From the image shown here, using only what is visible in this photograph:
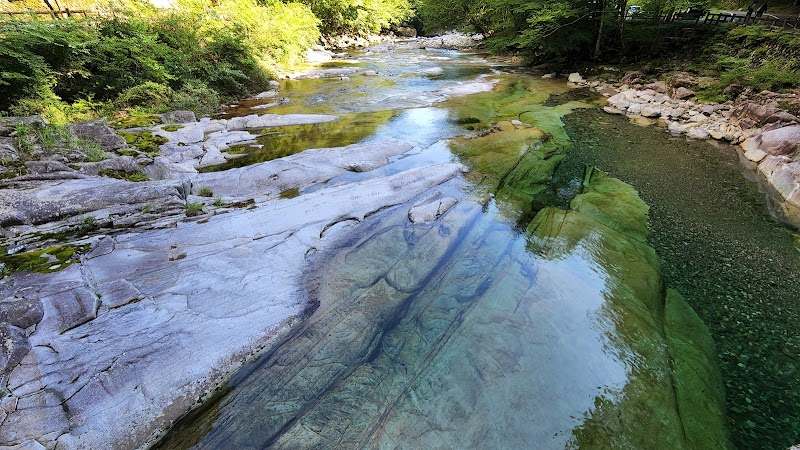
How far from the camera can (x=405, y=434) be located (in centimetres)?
330

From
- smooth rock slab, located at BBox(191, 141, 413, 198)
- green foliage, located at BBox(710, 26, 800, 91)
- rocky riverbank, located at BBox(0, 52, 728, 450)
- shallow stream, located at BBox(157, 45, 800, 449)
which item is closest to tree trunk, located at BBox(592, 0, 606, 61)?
green foliage, located at BBox(710, 26, 800, 91)

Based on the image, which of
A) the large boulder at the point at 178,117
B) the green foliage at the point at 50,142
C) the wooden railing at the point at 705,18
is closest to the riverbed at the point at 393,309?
the green foliage at the point at 50,142

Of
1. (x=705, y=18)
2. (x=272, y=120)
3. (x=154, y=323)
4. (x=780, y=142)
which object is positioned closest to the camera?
(x=154, y=323)

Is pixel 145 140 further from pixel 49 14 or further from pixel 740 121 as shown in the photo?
pixel 740 121

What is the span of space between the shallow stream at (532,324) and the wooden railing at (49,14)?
723 cm

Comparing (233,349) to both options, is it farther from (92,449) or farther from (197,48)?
(197,48)

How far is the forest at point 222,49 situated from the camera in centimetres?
894

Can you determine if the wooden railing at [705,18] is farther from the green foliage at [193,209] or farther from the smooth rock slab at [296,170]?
the green foliage at [193,209]

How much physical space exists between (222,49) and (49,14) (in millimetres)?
5037

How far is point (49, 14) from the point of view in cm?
1071

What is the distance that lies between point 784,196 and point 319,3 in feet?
100

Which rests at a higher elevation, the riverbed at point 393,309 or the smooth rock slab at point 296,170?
the smooth rock slab at point 296,170

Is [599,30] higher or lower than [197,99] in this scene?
higher

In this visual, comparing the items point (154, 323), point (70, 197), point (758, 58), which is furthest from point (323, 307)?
point (758, 58)
